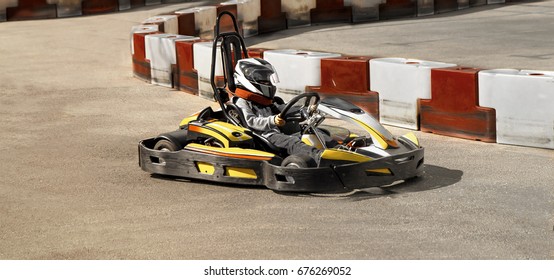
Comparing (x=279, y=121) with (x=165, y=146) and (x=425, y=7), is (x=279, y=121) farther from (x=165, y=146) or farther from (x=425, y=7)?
(x=425, y=7)

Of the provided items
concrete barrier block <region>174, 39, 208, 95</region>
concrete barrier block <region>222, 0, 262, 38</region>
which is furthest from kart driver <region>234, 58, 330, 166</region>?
concrete barrier block <region>222, 0, 262, 38</region>

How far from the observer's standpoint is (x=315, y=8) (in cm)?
1373

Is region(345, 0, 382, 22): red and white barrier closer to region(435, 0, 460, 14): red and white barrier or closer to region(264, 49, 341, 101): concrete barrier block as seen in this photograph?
region(435, 0, 460, 14): red and white barrier

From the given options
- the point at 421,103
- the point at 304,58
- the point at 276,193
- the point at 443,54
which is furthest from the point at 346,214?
the point at 443,54

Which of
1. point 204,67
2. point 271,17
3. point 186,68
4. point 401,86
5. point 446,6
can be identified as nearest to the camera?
point 401,86

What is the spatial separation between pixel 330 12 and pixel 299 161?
25.5 ft

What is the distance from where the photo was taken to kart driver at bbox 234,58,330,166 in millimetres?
6743

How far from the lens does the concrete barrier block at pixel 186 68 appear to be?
9.97m

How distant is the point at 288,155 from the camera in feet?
21.9

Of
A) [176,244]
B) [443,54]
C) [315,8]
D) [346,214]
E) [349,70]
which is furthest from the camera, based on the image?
[315,8]

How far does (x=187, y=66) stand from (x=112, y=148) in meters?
2.42

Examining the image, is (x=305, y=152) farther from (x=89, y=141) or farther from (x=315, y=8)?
(x=315, y=8)

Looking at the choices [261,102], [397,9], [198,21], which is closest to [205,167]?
[261,102]

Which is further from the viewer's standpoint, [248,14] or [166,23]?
[248,14]
